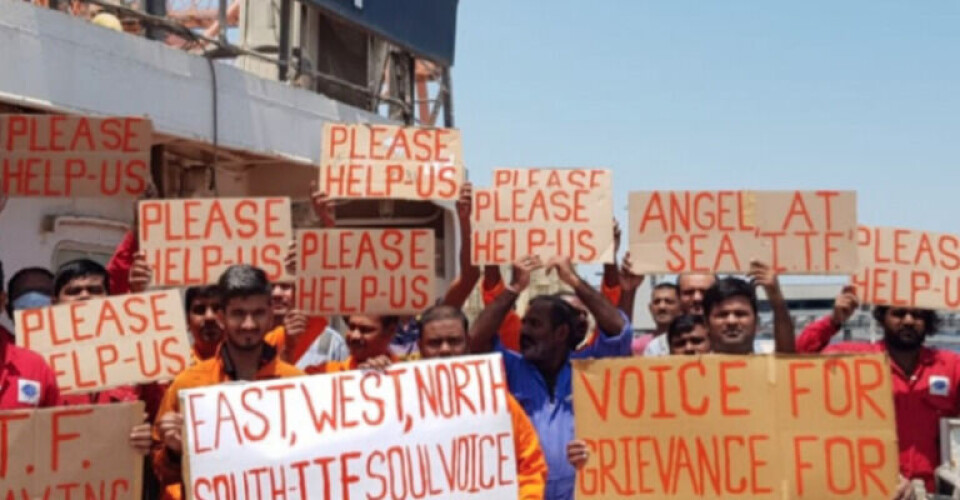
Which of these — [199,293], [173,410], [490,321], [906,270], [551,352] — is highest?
[906,270]

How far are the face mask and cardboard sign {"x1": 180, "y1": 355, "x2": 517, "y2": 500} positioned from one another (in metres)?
1.82

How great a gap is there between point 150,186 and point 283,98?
19.2ft

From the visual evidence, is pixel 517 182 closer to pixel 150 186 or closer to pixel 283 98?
pixel 150 186

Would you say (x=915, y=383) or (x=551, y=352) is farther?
(x=915, y=383)

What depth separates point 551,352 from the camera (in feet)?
18.9

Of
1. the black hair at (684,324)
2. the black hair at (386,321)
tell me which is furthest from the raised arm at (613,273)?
the black hair at (386,321)

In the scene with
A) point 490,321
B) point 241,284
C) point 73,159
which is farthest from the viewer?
point 73,159

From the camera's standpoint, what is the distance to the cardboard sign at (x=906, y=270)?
255 inches

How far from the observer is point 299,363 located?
6805 millimetres

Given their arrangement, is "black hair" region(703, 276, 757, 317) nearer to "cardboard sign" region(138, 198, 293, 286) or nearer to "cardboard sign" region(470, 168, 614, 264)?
"cardboard sign" region(470, 168, 614, 264)

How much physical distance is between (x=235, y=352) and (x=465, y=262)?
1918mm

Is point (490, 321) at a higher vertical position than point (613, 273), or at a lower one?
lower

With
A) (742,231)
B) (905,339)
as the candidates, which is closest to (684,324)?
(742,231)

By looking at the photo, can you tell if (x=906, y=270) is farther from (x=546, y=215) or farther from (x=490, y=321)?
(x=490, y=321)
